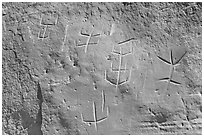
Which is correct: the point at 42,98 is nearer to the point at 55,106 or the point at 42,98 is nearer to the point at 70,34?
the point at 55,106

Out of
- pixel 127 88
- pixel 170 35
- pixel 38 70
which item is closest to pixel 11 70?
pixel 38 70

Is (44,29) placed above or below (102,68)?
above

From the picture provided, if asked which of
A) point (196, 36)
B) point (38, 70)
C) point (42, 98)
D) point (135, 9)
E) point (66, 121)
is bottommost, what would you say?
point (66, 121)

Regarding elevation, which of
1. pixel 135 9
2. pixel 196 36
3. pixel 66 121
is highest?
pixel 135 9

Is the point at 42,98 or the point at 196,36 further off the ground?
the point at 196,36

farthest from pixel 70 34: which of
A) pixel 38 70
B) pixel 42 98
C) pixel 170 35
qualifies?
pixel 170 35

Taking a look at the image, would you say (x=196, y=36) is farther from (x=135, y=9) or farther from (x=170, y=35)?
(x=135, y=9)
